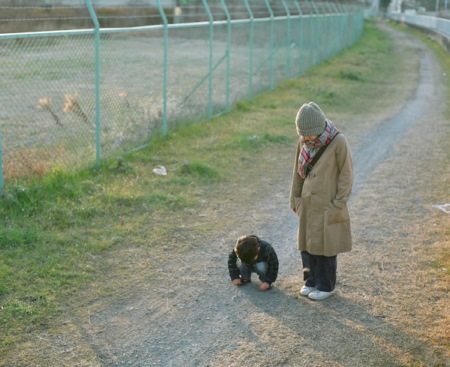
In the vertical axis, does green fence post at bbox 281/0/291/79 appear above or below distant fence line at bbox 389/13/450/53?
above

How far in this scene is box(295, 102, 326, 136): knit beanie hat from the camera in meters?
5.01

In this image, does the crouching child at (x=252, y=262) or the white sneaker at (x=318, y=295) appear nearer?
the white sneaker at (x=318, y=295)

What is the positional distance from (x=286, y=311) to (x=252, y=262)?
0.55m

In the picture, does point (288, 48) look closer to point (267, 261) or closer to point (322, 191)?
point (267, 261)

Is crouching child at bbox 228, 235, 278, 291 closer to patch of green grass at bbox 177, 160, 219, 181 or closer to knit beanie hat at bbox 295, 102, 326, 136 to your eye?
knit beanie hat at bbox 295, 102, 326, 136

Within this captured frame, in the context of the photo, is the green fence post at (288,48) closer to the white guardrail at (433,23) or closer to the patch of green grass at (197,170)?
the patch of green grass at (197,170)

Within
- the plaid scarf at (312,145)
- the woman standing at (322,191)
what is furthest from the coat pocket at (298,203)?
the plaid scarf at (312,145)

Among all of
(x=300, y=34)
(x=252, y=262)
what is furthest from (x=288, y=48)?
(x=252, y=262)

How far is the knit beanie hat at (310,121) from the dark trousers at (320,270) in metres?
0.99

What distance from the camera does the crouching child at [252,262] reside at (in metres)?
5.51

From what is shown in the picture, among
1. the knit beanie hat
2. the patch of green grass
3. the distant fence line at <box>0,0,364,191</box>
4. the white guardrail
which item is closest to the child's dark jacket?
the knit beanie hat

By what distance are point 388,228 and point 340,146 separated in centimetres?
244

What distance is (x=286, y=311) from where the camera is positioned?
5227 millimetres

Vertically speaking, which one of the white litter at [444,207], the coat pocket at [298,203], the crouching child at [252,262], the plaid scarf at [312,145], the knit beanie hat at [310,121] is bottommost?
the white litter at [444,207]
